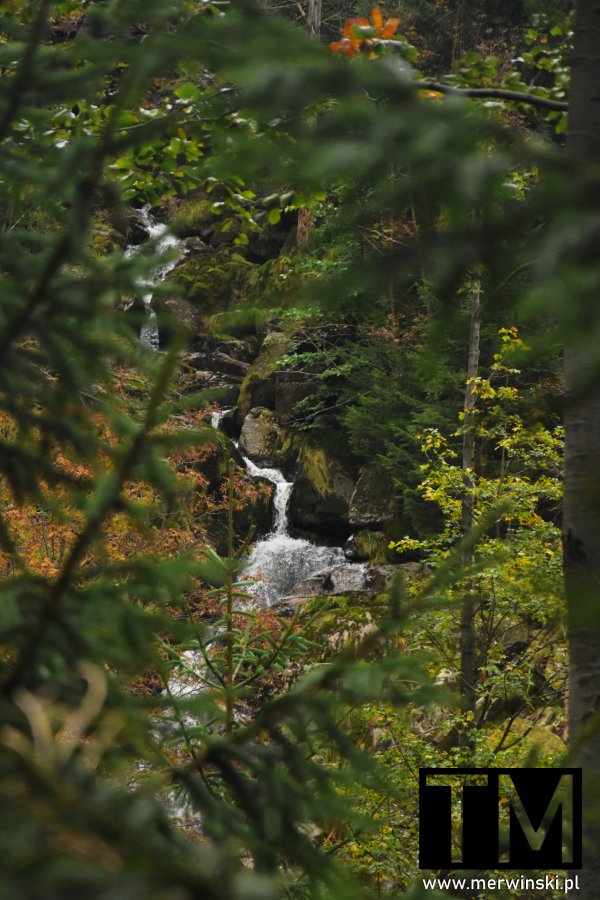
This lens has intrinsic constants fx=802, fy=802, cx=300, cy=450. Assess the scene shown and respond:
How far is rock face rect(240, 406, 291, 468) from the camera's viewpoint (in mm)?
18141

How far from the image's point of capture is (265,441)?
1833 cm

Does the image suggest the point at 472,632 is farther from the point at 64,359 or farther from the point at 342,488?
the point at 342,488

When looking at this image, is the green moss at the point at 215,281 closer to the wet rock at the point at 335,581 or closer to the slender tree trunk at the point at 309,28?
the slender tree trunk at the point at 309,28

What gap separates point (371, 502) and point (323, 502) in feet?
3.81

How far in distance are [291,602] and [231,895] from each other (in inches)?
513

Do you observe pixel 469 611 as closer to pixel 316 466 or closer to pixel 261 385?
pixel 316 466

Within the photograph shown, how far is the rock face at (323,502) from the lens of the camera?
55.2 feet

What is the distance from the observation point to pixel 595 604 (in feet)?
3.55

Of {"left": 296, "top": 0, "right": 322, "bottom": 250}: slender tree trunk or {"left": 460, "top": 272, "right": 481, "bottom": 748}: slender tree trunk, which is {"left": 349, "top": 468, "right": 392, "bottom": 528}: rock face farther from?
{"left": 460, "top": 272, "right": 481, "bottom": 748}: slender tree trunk

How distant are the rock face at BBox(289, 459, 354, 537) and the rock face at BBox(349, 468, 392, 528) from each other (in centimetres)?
44

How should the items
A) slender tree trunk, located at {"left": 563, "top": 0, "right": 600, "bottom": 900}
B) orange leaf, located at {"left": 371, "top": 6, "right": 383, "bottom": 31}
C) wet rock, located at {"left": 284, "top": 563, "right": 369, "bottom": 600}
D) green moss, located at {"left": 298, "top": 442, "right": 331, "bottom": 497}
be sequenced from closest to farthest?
slender tree trunk, located at {"left": 563, "top": 0, "right": 600, "bottom": 900} → orange leaf, located at {"left": 371, "top": 6, "right": 383, "bottom": 31} → wet rock, located at {"left": 284, "top": 563, "right": 369, "bottom": 600} → green moss, located at {"left": 298, "top": 442, "right": 331, "bottom": 497}

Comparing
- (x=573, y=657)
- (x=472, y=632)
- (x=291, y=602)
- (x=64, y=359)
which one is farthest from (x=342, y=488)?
(x=64, y=359)

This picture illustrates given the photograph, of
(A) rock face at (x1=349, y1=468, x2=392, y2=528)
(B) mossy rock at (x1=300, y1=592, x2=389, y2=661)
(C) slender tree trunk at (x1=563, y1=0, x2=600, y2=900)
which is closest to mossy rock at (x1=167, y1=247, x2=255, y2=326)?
(A) rock face at (x1=349, y1=468, x2=392, y2=528)

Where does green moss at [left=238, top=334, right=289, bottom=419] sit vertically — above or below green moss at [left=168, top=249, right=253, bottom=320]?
below
